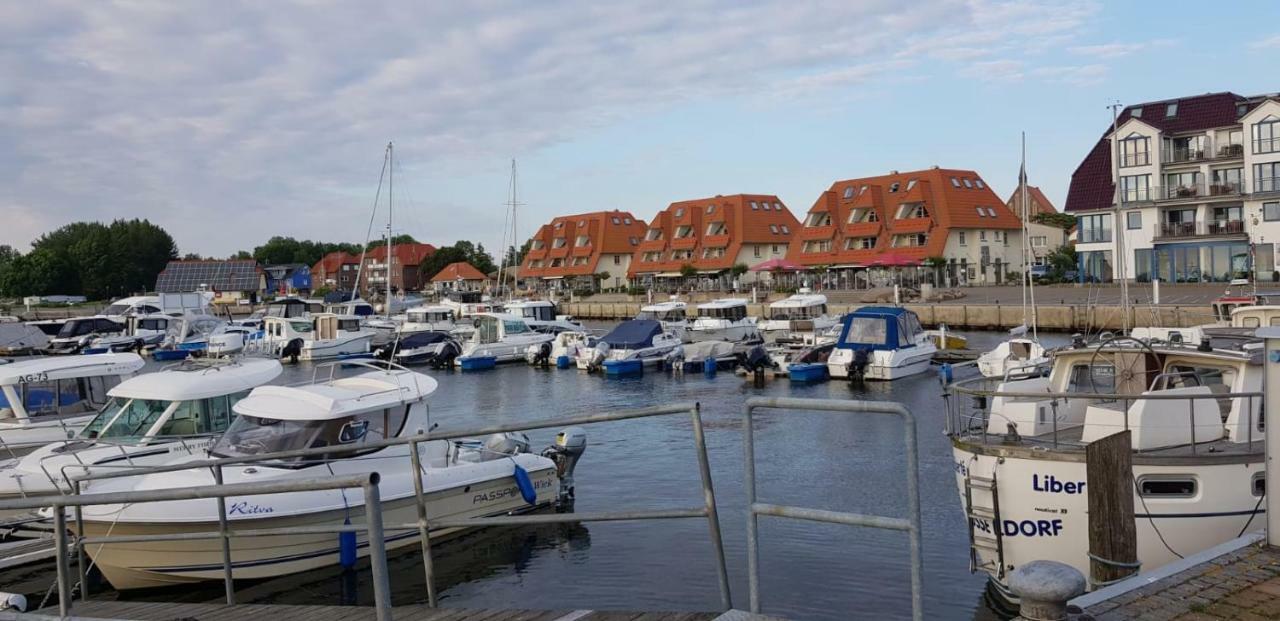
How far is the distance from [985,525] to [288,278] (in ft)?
522

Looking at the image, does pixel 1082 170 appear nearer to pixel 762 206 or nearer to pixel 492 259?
pixel 762 206

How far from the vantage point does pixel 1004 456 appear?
1109 cm

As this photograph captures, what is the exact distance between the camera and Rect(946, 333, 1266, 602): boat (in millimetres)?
10656

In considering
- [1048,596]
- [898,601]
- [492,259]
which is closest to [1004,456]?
[898,601]

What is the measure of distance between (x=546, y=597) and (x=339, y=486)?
902 centimetres

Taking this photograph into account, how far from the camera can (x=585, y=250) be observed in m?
113

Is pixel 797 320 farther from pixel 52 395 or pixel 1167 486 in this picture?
pixel 1167 486

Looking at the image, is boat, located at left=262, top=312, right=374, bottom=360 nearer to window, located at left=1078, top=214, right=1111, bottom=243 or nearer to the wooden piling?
window, located at left=1078, top=214, right=1111, bottom=243

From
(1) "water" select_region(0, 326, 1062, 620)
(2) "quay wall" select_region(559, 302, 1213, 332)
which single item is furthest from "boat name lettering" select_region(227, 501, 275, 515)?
(2) "quay wall" select_region(559, 302, 1213, 332)

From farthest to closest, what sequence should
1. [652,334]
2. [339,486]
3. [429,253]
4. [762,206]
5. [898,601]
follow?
[429,253]
[762,206]
[652,334]
[898,601]
[339,486]

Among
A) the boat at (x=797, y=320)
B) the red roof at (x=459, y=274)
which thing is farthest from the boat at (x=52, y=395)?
the red roof at (x=459, y=274)

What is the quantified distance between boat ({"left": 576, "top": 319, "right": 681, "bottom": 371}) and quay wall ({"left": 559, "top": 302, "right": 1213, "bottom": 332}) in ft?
62.2

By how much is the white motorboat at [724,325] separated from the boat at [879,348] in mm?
10751

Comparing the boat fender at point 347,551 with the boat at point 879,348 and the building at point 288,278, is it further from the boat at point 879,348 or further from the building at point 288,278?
the building at point 288,278
